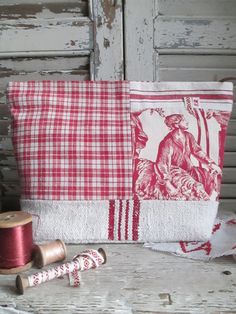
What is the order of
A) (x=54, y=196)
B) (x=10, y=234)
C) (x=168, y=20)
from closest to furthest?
(x=10, y=234), (x=54, y=196), (x=168, y=20)

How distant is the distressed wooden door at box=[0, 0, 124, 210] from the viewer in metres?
1.12

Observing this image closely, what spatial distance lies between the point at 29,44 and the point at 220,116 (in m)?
0.54

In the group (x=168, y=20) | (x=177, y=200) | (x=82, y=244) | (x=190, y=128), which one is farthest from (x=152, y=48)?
(x=82, y=244)

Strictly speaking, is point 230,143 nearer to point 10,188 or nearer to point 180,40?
point 180,40

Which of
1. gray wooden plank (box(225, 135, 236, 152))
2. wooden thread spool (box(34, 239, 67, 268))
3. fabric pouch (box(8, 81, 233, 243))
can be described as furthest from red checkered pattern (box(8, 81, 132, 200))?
gray wooden plank (box(225, 135, 236, 152))

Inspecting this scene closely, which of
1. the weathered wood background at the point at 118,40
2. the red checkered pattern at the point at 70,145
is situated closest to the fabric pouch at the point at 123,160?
the red checkered pattern at the point at 70,145

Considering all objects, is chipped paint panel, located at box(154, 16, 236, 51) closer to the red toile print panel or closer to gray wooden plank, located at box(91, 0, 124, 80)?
gray wooden plank, located at box(91, 0, 124, 80)

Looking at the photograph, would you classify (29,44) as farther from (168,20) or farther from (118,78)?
(168,20)

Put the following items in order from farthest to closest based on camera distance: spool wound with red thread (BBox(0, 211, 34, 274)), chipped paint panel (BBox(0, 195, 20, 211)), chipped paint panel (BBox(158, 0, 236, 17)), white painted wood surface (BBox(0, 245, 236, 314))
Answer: chipped paint panel (BBox(0, 195, 20, 211))
chipped paint panel (BBox(158, 0, 236, 17))
spool wound with red thread (BBox(0, 211, 34, 274))
white painted wood surface (BBox(0, 245, 236, 314))

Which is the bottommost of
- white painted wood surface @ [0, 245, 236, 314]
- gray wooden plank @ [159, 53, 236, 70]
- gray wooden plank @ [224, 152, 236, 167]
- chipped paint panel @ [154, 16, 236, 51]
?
white painted wood surface @ [0, 245, 236, 314]

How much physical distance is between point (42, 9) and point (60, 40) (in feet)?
0.30

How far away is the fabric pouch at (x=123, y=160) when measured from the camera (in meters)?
0.92

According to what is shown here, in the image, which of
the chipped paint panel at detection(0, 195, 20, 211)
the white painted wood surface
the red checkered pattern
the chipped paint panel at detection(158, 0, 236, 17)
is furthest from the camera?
the chipped paint panel at detection(0, 195, 20, 211)

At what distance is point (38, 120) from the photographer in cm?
94
